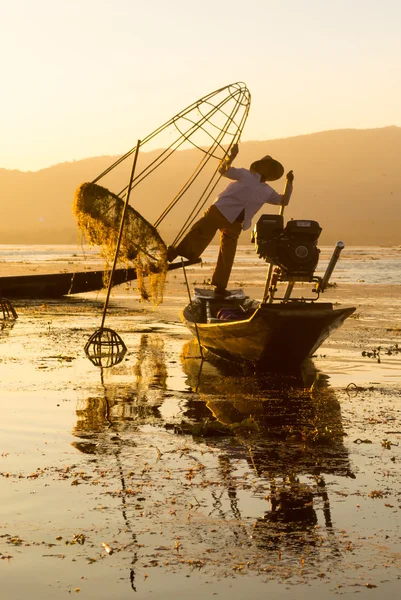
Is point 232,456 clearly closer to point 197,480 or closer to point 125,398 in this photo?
point 197,480

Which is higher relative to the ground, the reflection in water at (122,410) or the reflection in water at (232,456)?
the reflection in water at (232,456)

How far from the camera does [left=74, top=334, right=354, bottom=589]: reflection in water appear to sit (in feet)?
20.4

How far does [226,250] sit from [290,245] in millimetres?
3330

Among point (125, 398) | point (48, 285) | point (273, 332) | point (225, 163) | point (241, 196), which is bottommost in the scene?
point (48, 285)

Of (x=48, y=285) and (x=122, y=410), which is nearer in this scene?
(x=122, y=410)

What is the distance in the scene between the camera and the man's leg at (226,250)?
16.0m

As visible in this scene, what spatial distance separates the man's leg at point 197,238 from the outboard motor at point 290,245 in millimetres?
2823

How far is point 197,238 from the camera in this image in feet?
53.7

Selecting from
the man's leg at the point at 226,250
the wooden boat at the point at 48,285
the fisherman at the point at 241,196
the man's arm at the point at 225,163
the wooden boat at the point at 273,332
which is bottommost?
the wooden boat at the point at 48,285

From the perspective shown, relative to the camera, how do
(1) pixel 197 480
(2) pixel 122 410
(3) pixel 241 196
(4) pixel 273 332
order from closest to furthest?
1. (1) pixel 197 480
2. (2) pixel 122 410
3. (4) pixel 273 332
4. (3) pixel 241 196

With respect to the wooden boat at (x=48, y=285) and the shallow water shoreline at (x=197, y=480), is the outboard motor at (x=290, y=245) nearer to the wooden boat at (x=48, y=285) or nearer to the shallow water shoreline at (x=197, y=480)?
the shallow water shoreline at (x=197, y=480)

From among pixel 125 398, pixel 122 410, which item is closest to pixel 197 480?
pixel 122 410

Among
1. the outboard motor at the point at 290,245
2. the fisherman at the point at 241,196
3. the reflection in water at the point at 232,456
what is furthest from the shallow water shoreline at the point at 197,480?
the fisherman at the point at 241,196

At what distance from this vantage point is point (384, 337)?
63.5 ft
